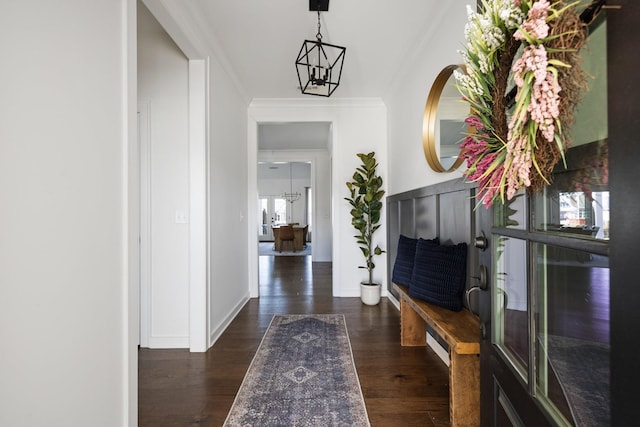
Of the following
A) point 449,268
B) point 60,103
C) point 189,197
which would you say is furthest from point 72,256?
point 449,268

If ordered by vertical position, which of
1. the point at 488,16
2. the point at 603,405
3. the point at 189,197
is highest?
the point at 488,16

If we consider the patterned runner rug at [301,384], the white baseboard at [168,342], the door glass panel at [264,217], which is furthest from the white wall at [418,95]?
the door glass panel at [264,217]

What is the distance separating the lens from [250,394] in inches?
73.2

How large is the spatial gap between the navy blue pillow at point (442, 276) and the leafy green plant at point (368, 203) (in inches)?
66.0

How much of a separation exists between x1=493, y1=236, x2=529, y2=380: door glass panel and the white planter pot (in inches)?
105

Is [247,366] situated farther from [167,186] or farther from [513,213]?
[513,213]

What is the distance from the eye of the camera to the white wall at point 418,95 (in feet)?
6.74

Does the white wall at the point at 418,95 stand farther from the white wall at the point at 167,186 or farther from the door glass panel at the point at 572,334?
the white wall at the point at 167,186

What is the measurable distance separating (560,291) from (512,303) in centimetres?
24

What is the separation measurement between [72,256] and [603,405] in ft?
5.06

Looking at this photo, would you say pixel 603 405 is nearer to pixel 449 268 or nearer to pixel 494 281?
pixel 494 281

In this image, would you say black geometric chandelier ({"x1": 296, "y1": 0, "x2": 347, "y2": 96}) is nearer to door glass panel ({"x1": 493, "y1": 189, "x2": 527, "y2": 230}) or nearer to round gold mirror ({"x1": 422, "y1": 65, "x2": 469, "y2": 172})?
round gold mirror ({"x1": 422, "y1": 65, "x2": 469, "y2": 172})

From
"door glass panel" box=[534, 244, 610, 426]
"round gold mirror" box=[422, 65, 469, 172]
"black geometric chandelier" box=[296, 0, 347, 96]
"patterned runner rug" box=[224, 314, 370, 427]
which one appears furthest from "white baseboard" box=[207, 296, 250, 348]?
"door glass panel" box=[534, 244, 610, 426]

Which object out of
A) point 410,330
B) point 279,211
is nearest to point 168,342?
point 410,330
